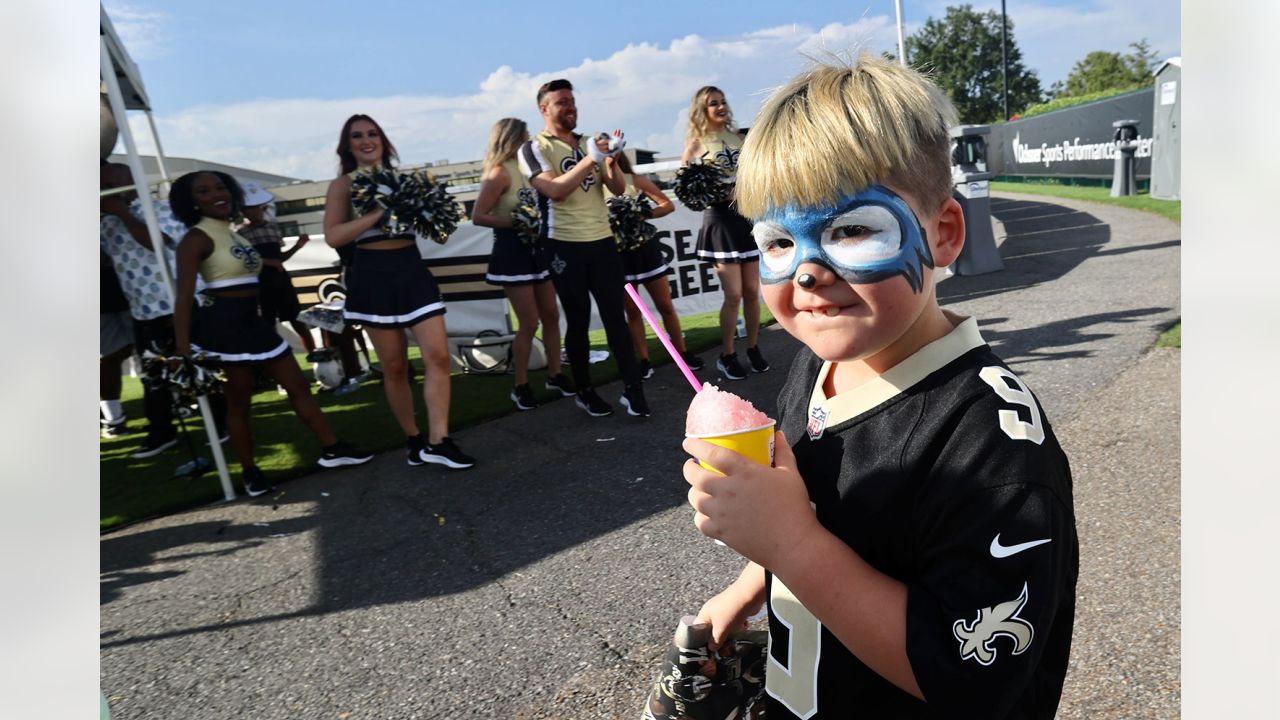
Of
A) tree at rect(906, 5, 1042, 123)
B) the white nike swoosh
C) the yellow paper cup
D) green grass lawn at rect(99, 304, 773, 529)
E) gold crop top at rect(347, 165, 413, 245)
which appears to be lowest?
green grass lawn at rect(99, 304, 773, 529)

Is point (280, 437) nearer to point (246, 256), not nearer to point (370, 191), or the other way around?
point (246, 256)

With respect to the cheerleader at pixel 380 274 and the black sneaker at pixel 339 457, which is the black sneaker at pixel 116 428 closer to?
the black sneaker at pixel 339 457

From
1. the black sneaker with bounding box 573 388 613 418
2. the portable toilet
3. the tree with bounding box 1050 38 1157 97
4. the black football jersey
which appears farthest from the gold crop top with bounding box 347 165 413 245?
the tree with bounding box 1050 38 1157 97

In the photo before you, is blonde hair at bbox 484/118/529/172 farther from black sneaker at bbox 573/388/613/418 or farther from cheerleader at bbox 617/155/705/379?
black sneaker at bbox 573/388/613/418

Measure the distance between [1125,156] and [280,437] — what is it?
1750 cm

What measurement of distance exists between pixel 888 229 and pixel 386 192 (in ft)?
13.1

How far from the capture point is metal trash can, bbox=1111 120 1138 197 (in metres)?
16.6

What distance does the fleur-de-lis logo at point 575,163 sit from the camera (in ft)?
17.5

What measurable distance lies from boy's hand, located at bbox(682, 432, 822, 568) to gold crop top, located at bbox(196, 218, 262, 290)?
15.0 ft

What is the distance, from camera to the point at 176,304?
476 cm

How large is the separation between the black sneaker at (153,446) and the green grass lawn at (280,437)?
0.20 ft

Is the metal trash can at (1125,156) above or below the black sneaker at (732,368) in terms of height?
above

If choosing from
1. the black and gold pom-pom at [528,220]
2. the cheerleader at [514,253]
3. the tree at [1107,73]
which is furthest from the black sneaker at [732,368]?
the tree at [1107,73]
